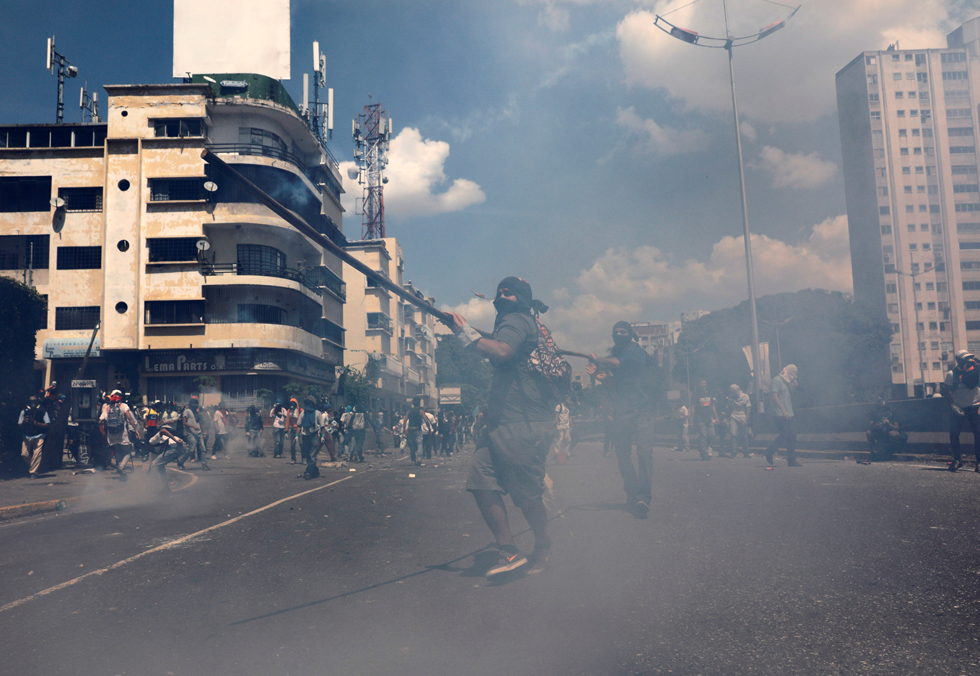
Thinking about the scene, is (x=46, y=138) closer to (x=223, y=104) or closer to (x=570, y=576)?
(x=223, y=104)

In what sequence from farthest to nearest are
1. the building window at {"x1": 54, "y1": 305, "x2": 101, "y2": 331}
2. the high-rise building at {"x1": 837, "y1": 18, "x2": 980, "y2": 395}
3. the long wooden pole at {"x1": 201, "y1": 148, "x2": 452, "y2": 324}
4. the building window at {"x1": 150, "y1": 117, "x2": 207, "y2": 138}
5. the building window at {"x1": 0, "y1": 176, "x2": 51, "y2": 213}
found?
the high-rise building at {"x1": 837, "y1": 18, "x2": 980, "y2": 395}, the building window at {"x1": 0, "y1": 176, "x2": 51, "y2": 213}, the building window at {"x1": 150, "y1": 117, "x2": 207, "y2": 138}, the building window at {"x1": 54, "y1": 305, "x2": 101, "y2": 331}, the long wooden pole at {"x1": 201, "y1": 148, "x2": 452, "y2": 324}

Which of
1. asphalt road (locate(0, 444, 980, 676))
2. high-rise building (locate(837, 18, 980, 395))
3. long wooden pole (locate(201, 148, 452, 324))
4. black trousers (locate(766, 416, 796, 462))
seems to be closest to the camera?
asphalt road (locate(0, 444, 980, 676))

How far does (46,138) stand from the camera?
3647cm

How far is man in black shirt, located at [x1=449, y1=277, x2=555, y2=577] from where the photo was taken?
440cm

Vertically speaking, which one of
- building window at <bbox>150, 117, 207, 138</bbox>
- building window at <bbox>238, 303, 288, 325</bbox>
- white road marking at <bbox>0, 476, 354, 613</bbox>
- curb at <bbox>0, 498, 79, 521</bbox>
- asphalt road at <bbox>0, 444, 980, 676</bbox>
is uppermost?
building window at <bbox>150, 117, 207, 138</bbox>

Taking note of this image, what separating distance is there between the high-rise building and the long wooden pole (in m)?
68.6

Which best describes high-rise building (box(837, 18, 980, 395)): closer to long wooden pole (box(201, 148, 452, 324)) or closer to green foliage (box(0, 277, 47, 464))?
green foliage (box(0, 277, 47, 464))

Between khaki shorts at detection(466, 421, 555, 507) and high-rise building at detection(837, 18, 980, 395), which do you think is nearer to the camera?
khaki shorts at detection(466, 421, 555, 507)

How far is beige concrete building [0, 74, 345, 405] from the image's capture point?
34219mm

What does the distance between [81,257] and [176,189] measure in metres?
5.97

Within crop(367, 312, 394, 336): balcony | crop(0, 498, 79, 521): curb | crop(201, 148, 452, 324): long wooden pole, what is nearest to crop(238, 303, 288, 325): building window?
crop(367, 312, 394, 336): balcony

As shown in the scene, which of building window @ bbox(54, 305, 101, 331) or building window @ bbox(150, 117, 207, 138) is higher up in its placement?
building window @ bbox(150, 117, 207, 138)

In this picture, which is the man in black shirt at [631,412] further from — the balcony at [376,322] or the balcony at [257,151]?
the balcony at [376,322]

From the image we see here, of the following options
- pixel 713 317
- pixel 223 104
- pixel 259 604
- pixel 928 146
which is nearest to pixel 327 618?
pixel 259 604
